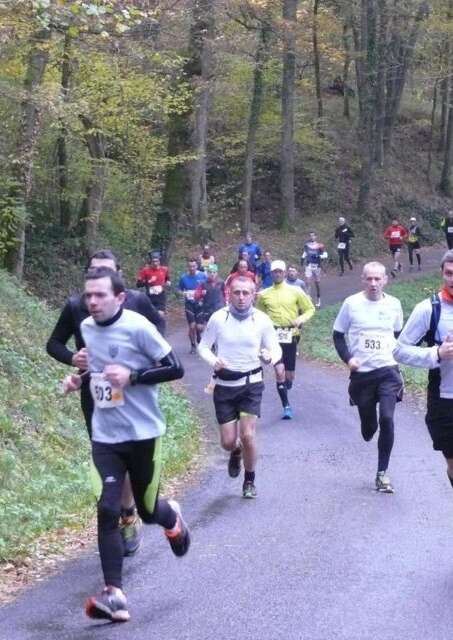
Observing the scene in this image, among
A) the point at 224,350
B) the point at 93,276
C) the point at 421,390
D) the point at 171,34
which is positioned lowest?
the point at 421,390

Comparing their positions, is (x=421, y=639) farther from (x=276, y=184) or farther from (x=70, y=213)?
(x=276, y=184)

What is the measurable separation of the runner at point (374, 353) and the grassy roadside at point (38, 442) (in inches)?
91.1

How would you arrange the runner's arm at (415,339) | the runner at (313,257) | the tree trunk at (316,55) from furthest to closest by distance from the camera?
the tree trunk at (316,55) < the runner at (313,257) < the runner's arm at (415,339)

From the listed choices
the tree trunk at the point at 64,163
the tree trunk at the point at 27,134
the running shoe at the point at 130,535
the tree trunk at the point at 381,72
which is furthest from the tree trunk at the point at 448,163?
the running shoe at the point at 130,535

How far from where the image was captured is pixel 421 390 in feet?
61.0

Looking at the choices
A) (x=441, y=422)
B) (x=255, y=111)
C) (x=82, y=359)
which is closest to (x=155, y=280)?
(x=441, y=422)

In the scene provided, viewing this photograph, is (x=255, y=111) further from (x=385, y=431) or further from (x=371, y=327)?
(x=385, y=431)

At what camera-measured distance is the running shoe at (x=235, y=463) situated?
10.4m

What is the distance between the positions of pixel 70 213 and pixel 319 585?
2327 centimetres

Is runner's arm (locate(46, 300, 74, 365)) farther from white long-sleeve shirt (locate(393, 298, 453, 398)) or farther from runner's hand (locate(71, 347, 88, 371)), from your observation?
white long-sleeve shirt (locate(393, 298, 453, 398))

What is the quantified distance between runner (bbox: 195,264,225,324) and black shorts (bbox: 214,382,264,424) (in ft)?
37.3

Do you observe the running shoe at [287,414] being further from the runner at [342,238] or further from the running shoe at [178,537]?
the runner at [342,238]

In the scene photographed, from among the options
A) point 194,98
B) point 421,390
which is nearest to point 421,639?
point 421,390

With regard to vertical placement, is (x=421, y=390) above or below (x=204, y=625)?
below
